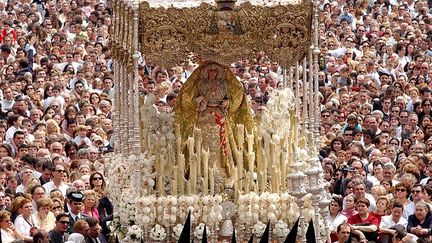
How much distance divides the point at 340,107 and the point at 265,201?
9.37 m

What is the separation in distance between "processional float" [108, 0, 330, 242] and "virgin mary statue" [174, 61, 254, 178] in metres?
0.03

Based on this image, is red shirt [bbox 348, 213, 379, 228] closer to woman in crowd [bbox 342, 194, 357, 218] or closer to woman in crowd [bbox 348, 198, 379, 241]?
woman in crowd [bbox 348, 198, 379, 241]

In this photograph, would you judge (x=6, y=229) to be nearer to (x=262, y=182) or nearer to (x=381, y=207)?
(x=262, y=182)

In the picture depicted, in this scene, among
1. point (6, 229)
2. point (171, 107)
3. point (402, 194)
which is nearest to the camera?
point (6, 229)

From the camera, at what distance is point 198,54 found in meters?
25.0

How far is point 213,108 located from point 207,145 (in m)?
0.48

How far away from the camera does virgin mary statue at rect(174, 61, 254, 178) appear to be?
1003 inches

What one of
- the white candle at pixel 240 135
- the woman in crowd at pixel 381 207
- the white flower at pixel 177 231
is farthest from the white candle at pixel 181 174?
the woman in crowd at pixel 381 207

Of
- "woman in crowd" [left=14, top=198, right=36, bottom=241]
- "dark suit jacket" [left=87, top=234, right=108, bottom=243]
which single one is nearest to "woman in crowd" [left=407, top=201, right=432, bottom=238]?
"dark suit jacket" [left=87, top=234, right=108, bottom=243]

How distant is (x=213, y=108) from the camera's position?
A: 25.6 metres

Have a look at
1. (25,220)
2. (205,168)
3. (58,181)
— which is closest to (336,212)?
(205,168)

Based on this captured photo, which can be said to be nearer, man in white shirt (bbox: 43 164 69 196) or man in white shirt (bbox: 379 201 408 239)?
man in white shirt (bbox: 379 201 408 239)

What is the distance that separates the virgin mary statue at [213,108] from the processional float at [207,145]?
0.03 m

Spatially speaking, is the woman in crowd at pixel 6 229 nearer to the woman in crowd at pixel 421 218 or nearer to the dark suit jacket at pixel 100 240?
the dark suit jacket at pixel 100 240
